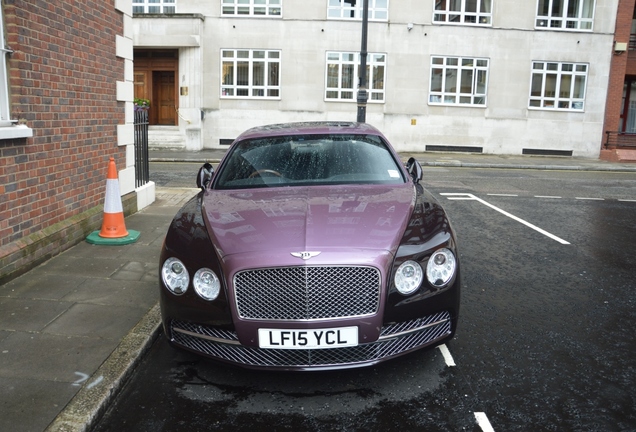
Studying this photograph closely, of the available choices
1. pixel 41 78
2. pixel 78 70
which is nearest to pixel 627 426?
pixel 41 78

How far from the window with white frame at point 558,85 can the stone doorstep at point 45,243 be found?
70.2ft

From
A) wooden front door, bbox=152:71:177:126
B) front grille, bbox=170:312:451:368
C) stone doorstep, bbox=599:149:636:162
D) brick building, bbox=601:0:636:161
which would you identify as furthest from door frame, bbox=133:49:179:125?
front grille, bbox=170:312:451:368

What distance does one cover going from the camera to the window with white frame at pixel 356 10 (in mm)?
23438

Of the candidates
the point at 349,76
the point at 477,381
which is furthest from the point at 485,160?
the point at 477,381

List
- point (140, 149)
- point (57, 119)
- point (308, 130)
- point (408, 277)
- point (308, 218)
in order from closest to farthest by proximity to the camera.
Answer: point (408, 277), point (308, 218), point (308, 130), point (57, 119), point (140, 149)

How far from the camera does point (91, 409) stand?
315cm

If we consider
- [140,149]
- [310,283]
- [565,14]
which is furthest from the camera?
[565,14]

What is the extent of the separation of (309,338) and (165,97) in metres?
23.4

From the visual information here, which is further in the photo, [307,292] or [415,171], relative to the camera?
[415,171]

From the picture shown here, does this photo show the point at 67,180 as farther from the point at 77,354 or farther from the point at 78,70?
the point at 77,354

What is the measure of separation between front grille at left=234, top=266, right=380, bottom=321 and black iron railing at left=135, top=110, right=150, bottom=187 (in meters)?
6.39

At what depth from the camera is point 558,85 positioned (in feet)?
79.8

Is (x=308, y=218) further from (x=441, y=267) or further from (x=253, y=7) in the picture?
(x=253, y=7)

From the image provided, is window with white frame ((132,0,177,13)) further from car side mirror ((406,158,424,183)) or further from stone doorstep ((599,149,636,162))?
car side mirror ((406,158,424,183))
